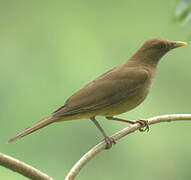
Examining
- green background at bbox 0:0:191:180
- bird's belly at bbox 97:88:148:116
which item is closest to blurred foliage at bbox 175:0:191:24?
green background at bbox 0:0:191:180

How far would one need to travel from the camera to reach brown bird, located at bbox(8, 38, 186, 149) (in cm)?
444

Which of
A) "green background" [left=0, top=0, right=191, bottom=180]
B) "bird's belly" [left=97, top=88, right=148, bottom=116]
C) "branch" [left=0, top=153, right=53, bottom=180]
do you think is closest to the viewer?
"branch" [left=0, top=153, right=53, bottom=180]

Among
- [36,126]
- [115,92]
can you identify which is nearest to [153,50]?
[115,92]

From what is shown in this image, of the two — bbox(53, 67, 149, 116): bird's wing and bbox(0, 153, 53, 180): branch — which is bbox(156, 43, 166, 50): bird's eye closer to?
bbox(53, 67, 149, 116): bird's wing

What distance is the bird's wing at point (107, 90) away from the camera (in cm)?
445

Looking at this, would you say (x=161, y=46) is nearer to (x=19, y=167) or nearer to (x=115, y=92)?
(x=115, y=92)

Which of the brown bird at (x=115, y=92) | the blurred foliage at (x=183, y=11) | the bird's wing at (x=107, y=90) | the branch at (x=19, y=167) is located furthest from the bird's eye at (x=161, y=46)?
the branch at (x=19, y=167)

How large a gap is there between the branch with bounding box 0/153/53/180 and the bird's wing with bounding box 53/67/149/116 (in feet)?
4.60

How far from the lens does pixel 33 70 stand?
19.7ft

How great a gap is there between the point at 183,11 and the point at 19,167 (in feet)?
5.24

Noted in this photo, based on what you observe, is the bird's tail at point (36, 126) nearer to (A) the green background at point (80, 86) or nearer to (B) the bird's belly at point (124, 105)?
(B) the bird's belly at point (124, 105)

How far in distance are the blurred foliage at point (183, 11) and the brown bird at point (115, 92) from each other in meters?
1.15

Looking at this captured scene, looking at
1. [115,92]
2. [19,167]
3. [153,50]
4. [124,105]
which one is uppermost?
[19,167]

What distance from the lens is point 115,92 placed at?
4.70 m
